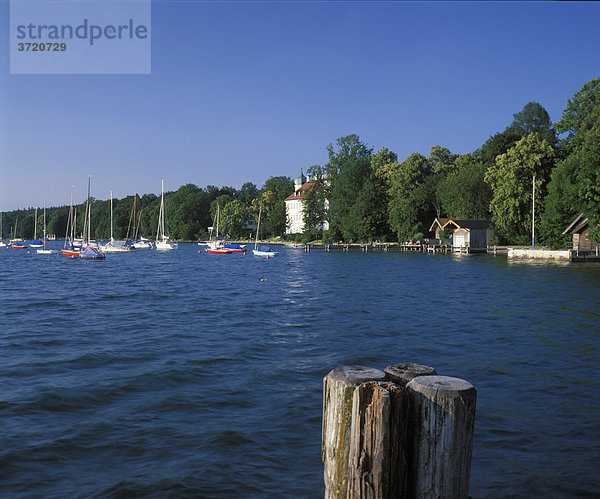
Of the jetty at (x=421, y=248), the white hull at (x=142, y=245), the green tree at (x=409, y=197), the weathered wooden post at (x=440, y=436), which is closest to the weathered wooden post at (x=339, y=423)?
the weathered wooden post at (x=440, y=436)

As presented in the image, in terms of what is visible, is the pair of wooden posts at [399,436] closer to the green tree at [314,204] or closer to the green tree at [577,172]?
the green tree at [577,172]

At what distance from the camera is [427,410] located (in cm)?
430

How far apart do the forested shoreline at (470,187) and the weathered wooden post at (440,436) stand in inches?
2118

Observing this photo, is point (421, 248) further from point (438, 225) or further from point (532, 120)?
point (532, 120)

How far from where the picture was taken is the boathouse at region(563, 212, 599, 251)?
58344 mm

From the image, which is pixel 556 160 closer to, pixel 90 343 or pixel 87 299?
pixel 87 299

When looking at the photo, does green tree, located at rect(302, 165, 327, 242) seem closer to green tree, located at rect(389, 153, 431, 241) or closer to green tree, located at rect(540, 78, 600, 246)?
green tree, located at rect(389, 153, 431, 241)

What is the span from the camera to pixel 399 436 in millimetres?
4297

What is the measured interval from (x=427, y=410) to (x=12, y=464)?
614cm

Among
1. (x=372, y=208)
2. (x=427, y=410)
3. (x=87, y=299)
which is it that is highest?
(x=372, y=208)

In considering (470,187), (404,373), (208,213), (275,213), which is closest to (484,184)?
(470,187)

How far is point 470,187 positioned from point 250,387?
80867 millimetres

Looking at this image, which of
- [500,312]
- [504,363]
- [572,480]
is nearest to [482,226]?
[500,312]

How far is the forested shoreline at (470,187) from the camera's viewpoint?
215ft
